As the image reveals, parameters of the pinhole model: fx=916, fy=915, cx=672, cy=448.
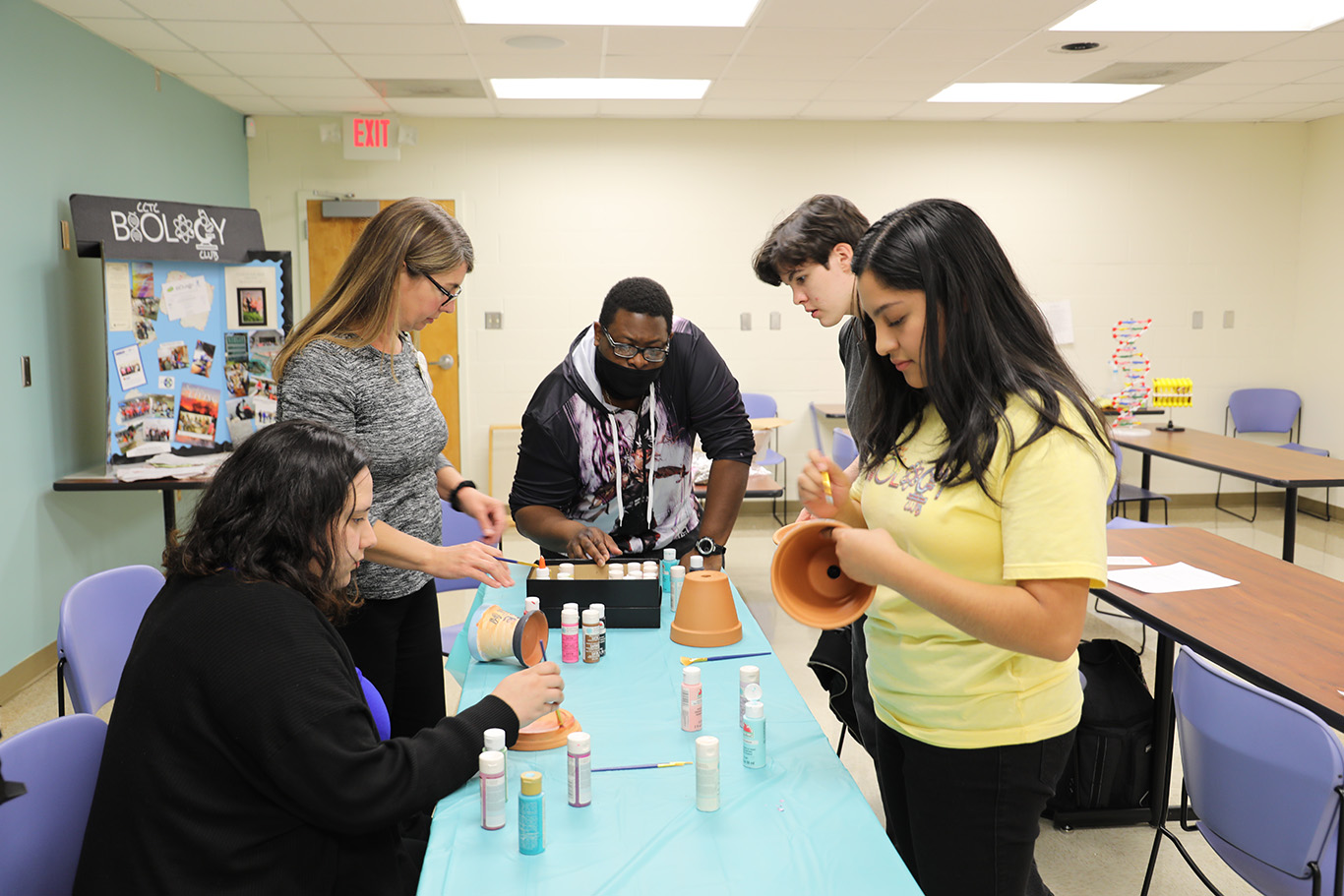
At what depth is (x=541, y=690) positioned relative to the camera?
4.80ft

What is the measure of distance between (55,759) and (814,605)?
1.13 metres

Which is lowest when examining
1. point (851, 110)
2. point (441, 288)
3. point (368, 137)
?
point (441, 288)

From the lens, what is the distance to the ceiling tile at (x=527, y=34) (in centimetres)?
421

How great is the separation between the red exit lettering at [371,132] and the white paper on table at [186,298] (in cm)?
209

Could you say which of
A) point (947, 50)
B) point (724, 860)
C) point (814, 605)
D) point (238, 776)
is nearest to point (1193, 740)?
point (814, 605)

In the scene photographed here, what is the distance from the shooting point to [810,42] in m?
4.45

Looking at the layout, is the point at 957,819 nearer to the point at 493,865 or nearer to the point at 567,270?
the point at 493,865

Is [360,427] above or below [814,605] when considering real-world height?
above

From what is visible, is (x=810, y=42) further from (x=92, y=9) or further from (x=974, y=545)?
(x=974, y=545)

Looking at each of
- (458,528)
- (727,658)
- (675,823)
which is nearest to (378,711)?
(675,823)

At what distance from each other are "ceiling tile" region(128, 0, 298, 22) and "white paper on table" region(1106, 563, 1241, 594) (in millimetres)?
3883

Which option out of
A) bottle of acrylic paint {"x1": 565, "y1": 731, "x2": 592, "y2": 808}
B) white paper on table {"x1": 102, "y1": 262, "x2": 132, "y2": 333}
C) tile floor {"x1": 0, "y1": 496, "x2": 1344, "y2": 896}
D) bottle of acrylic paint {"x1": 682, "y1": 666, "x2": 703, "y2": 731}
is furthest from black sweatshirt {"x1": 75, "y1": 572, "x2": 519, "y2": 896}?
white paper on table {"x1": 102, "y1": 262, "x2": 132, "y2": 333}

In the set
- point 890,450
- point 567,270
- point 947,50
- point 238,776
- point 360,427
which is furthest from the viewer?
point 567,270

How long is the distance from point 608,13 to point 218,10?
1666 mm
